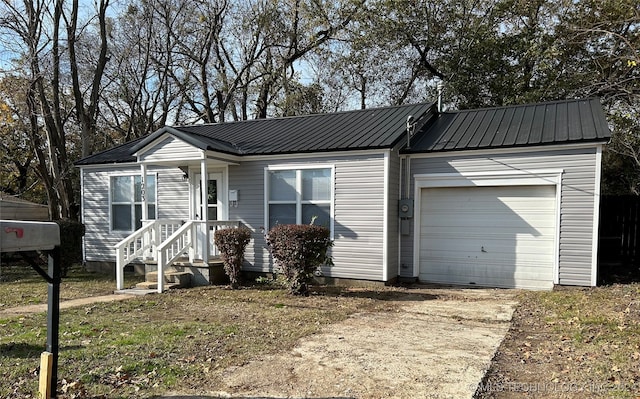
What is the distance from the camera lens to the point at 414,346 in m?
4.92

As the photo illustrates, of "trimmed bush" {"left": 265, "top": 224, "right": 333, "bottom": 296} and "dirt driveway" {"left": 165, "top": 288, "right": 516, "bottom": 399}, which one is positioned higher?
"trimmed bush" {"left": 265, "top": 224, "right": 333, "bottom": 296}

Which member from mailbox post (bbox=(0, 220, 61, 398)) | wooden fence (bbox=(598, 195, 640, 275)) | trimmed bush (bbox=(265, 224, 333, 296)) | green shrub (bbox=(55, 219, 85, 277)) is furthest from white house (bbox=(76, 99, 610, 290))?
mailbox post (bbox=(0, 220, 61, 398))

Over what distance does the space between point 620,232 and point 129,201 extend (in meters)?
12.6

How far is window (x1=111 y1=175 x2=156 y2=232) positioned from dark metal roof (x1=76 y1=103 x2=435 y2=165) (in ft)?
2.09

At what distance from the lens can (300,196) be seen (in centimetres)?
965

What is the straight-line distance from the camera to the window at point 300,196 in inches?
372

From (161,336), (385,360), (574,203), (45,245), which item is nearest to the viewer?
(45,245)

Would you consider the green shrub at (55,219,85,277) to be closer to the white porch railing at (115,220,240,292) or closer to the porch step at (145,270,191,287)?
the white porch railing at (115,220,240,292)

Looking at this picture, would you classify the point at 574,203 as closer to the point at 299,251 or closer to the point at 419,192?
the point at 419,192

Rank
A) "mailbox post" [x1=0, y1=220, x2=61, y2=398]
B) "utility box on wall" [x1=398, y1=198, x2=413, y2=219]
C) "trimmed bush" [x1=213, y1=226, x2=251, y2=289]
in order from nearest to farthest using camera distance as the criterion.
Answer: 1. "mailbox post" [x1=0, y1=220, x2=61, y2=398]
2. "trimmed bush" [x1=213, y1=226, x2=251, y2=289]
3. "utility box on wall" [x1=398, y1=198, x2=413, y2=219]

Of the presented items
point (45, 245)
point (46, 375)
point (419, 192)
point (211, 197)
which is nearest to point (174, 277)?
point (211, 197)

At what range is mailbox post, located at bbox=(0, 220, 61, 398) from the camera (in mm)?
2799

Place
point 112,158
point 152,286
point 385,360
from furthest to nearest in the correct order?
1. point 112,158
2. point 152,286
3. point 385,360

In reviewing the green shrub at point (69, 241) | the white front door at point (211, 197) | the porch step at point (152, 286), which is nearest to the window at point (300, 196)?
the white front door at point (211, 197)
